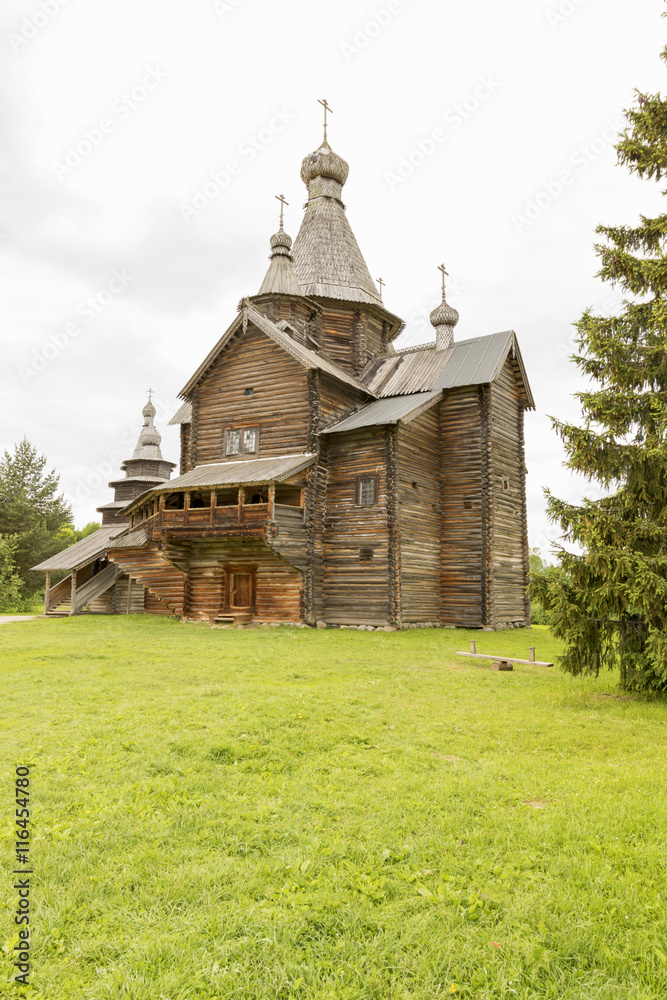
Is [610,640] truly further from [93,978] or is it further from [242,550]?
[242,550]

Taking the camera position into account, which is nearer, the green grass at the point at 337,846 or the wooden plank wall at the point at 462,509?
the green grass at the point at 337,846

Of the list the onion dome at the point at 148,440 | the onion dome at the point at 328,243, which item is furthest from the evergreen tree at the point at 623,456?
the onion dome at the point at 148,440

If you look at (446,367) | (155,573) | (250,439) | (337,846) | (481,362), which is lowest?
(337,846)

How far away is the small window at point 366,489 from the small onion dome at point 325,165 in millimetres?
20039

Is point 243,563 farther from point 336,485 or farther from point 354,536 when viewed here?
point 336,485

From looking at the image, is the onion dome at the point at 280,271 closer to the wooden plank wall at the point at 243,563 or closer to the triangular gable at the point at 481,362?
the triangular gable at the point at 481,362

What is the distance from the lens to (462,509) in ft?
81.8

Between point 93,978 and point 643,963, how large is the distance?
302 centimetres

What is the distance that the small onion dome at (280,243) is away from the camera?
29938mm

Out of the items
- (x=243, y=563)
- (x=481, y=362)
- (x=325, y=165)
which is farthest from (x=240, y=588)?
(x=325, y=165)

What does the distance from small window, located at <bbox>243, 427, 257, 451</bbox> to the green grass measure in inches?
637

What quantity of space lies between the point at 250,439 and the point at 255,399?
66.5 inches

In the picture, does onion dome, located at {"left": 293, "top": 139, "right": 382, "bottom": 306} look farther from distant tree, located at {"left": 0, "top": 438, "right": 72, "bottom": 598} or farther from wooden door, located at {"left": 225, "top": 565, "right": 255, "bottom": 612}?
distant tree, located at {"left": 0, "top": 438, "right": 72, "bottom": 598}

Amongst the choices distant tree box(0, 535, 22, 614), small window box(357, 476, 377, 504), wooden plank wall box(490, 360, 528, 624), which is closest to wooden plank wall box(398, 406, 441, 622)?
small window box(357, 476, 377, 504)
